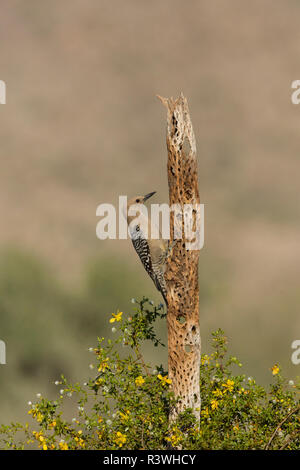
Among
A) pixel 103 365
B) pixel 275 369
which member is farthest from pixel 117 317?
pixel 275 369

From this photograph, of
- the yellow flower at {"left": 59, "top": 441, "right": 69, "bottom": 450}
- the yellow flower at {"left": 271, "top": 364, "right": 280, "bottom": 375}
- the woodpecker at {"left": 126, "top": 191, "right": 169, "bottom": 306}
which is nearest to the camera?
the yellow flower at {"left": 59, "top": 441, "right": 69, "bottom": 450}

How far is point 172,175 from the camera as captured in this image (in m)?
6.43

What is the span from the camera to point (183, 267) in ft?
21.3

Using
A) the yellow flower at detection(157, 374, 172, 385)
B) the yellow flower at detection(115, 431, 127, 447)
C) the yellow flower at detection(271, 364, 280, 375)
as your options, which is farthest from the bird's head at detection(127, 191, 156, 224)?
the yellow flower at detection(115, 431, 127, 447)

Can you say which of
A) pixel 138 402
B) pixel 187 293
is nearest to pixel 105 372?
pixel 138 402

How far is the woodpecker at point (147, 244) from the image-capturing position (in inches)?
286

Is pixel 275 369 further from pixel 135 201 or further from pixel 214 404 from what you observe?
pixel 135 201

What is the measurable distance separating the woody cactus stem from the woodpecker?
37 cm

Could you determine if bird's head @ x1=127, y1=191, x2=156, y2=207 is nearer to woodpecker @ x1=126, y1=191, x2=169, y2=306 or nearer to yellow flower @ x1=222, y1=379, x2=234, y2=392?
woodpecker @ x1=126, y1=191, x2=169, y2=306

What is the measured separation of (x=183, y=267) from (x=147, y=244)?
1.35 meters

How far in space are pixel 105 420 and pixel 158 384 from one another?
0.76 m

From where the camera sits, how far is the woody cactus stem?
6414 millimetres

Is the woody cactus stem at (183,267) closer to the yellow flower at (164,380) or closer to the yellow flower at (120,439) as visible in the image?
the yellow flower at (164,380)

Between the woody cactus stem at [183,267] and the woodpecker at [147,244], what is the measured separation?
14.6 inches
